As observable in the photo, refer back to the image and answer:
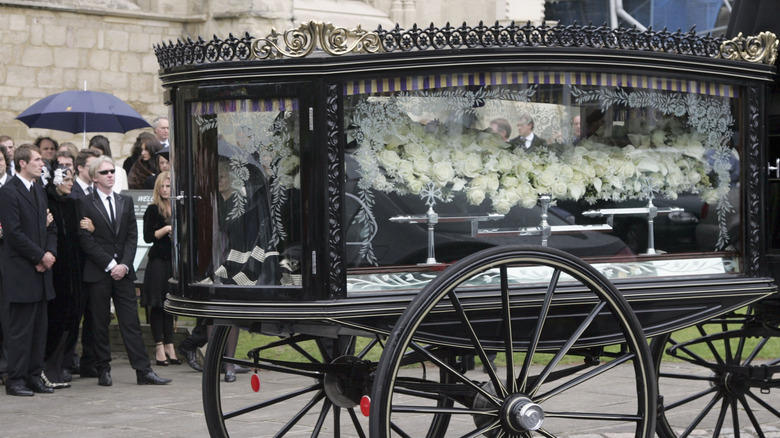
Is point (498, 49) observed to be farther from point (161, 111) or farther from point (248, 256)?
point (161, 111)

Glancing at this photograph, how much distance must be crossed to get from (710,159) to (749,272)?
58 cm

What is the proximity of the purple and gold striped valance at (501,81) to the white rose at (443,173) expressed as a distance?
36cm

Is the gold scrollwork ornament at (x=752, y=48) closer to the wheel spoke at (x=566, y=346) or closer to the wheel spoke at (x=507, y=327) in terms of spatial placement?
the wheel spoke at (x=566, y=346)

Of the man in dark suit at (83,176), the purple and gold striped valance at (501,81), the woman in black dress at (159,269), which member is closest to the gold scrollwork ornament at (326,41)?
the purple and gold striped valance at (501,81)

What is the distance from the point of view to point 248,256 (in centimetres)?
562

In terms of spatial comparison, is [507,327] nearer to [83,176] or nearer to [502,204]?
[502,204]

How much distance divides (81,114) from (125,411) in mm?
6526

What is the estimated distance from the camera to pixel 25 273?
→ 9414 millimetres

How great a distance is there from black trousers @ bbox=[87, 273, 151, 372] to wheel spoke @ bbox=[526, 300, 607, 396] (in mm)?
5287

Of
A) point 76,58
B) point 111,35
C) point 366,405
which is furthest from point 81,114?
point 366,405

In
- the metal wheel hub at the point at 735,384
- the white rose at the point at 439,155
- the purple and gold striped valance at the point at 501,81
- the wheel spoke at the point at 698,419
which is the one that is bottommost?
the wheel spoke at the point at 698,419

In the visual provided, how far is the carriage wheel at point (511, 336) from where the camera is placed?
4.93 metres

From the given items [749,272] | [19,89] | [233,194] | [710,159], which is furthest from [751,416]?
[19,89]

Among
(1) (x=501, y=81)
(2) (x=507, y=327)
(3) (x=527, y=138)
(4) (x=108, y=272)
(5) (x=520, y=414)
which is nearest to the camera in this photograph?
(5) (x=520, y=414)
